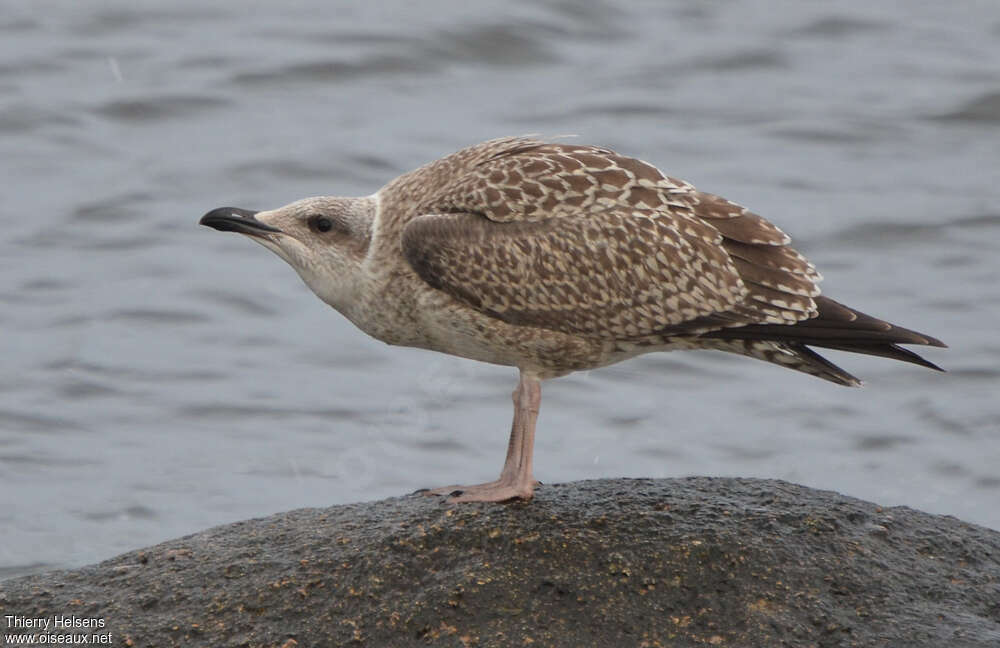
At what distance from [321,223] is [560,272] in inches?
49.8

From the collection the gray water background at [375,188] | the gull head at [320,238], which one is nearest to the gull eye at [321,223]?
the gull head at [320,238]

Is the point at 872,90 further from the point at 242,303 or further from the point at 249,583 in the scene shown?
the point at 249,583

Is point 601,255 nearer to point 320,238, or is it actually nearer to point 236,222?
point 320,238

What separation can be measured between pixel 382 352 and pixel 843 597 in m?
8.29

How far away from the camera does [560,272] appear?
25.7 feet

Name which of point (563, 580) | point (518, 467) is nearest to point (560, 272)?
point (518, 467)

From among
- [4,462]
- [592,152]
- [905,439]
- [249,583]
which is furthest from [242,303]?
[249,583]

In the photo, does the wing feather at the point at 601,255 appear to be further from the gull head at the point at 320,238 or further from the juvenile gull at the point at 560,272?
the gull head at the point at 320,238

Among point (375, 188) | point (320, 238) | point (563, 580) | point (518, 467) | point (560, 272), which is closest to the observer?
point (563, 580)

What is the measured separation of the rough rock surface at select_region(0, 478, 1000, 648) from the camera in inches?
240

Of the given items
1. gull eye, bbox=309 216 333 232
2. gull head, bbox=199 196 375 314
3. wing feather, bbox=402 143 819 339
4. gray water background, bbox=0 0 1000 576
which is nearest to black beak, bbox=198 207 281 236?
gull head, bbox=199 196 375 314

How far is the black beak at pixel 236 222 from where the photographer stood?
7.89 m

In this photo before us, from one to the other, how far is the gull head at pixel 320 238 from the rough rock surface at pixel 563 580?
1.28 m

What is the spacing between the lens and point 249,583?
6492mm
